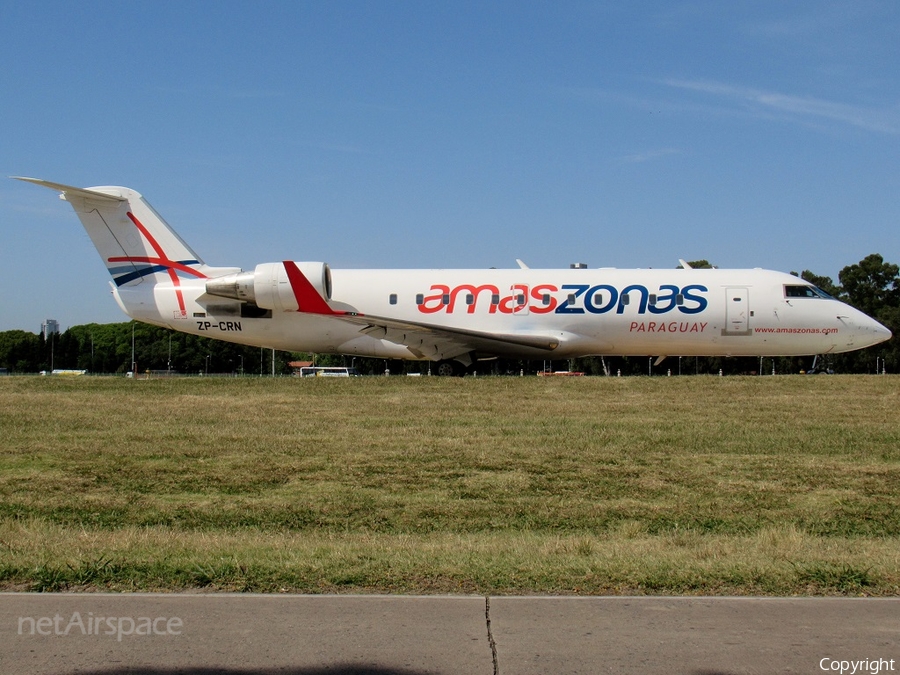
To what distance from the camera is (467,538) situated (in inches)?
330

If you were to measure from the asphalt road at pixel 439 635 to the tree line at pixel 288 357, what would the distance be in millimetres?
27943

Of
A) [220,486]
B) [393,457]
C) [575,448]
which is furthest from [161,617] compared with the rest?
[575,448]

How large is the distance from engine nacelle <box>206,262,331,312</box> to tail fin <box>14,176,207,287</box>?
1.42 metres

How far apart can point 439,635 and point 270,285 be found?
79.1 feet

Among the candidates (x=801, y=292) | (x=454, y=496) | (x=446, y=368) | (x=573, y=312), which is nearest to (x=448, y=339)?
(x=446, y=368)

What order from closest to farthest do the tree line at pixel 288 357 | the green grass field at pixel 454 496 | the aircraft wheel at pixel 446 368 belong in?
the green grass field at pixel 454 496, the aircraft wheel at pixel 446 368, the tree line at pixel 288 357

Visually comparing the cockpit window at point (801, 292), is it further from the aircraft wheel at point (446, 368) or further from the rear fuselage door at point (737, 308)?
the aircraft wheel at point (446, 368)

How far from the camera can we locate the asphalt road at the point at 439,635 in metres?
4.93

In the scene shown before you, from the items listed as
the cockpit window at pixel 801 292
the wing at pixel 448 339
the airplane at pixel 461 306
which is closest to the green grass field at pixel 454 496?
the wing at pixel 448 339

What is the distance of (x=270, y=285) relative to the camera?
28531 millimetres

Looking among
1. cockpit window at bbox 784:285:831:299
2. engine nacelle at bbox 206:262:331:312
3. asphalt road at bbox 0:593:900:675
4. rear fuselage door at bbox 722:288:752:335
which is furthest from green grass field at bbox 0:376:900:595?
cockpit window at bbox 784:285:831:299

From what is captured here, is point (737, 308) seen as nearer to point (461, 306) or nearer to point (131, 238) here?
point (461, 306)

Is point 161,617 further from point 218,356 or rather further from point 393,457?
point 218,356

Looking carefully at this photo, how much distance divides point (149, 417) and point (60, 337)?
12262cm
